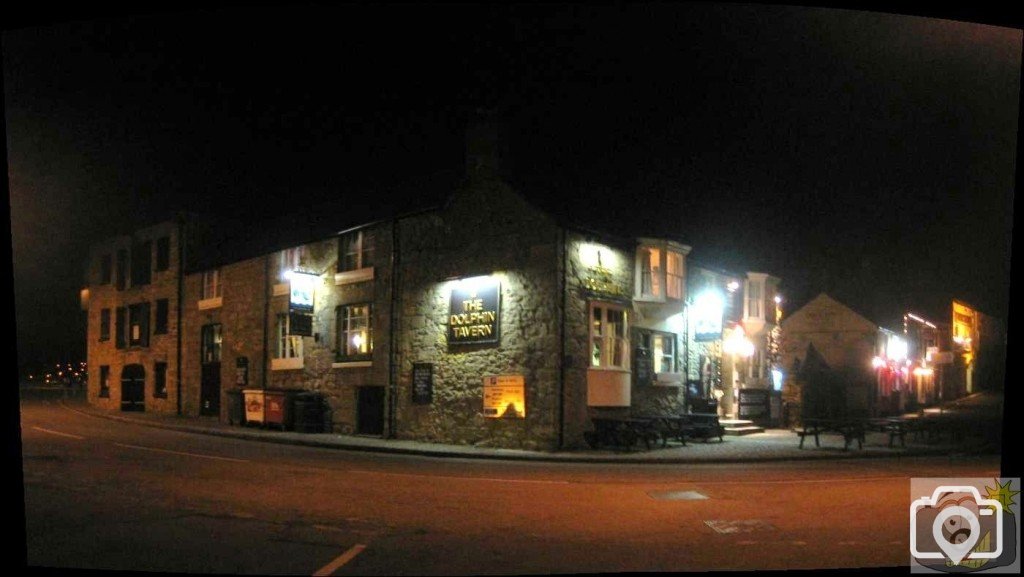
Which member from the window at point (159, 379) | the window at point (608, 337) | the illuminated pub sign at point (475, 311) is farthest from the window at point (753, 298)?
the window at point (159, 379)

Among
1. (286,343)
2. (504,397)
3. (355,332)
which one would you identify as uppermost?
(355,332)

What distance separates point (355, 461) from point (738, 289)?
18.6 m

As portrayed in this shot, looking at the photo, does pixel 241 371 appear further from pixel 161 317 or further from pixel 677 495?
pixel 677 495

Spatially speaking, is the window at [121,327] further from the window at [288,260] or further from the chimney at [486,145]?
the chimney at [486,145]

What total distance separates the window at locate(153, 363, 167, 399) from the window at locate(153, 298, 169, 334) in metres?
1.50

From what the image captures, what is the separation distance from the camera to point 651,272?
2591cm

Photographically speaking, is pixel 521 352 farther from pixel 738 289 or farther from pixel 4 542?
pixel 4 542

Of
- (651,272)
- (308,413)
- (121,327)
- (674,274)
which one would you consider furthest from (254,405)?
(121,327)

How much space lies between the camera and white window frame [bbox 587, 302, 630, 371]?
2370cm

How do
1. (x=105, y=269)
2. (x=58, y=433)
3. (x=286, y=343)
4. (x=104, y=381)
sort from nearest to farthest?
(x=58, y=433)
(x=286, y=343)
(x=104, y=381)
(x=105, y=269)

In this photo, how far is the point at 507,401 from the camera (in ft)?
76.1

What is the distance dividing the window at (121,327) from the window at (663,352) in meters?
26.2

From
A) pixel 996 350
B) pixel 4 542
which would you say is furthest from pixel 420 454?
pixel 996 350

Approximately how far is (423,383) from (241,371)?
32.5ft
